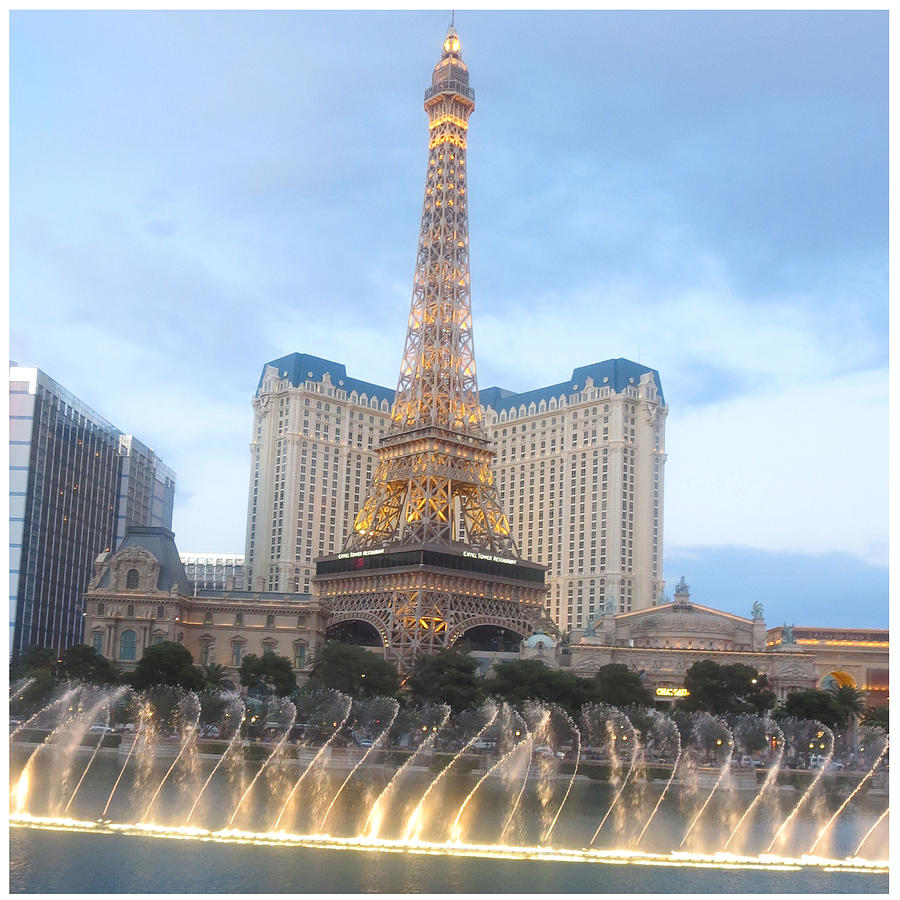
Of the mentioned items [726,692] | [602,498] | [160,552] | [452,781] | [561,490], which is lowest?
[452,781]

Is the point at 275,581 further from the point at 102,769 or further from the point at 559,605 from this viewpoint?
the point at 102,769

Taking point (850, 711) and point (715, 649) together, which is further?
point (715, 649)

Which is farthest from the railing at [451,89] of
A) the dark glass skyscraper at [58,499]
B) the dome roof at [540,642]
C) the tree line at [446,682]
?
the tree line at [446,682]

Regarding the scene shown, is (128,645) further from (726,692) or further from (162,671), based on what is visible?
(726,692)

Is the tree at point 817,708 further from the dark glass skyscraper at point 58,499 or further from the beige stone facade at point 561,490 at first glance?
the dark glass skyscraper at point 58,499

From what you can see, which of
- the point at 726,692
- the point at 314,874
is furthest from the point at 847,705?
the point at 314,874

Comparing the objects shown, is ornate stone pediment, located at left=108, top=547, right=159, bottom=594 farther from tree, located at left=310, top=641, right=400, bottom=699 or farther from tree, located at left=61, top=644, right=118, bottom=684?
tree, located at left=310, top=641, right=400, bottom=699

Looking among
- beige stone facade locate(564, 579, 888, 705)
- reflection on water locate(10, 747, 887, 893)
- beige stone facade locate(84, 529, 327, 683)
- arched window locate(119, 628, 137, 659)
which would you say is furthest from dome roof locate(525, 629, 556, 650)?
reflection on water locate(10, 747, 887, 893)

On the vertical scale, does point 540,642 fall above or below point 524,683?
above
